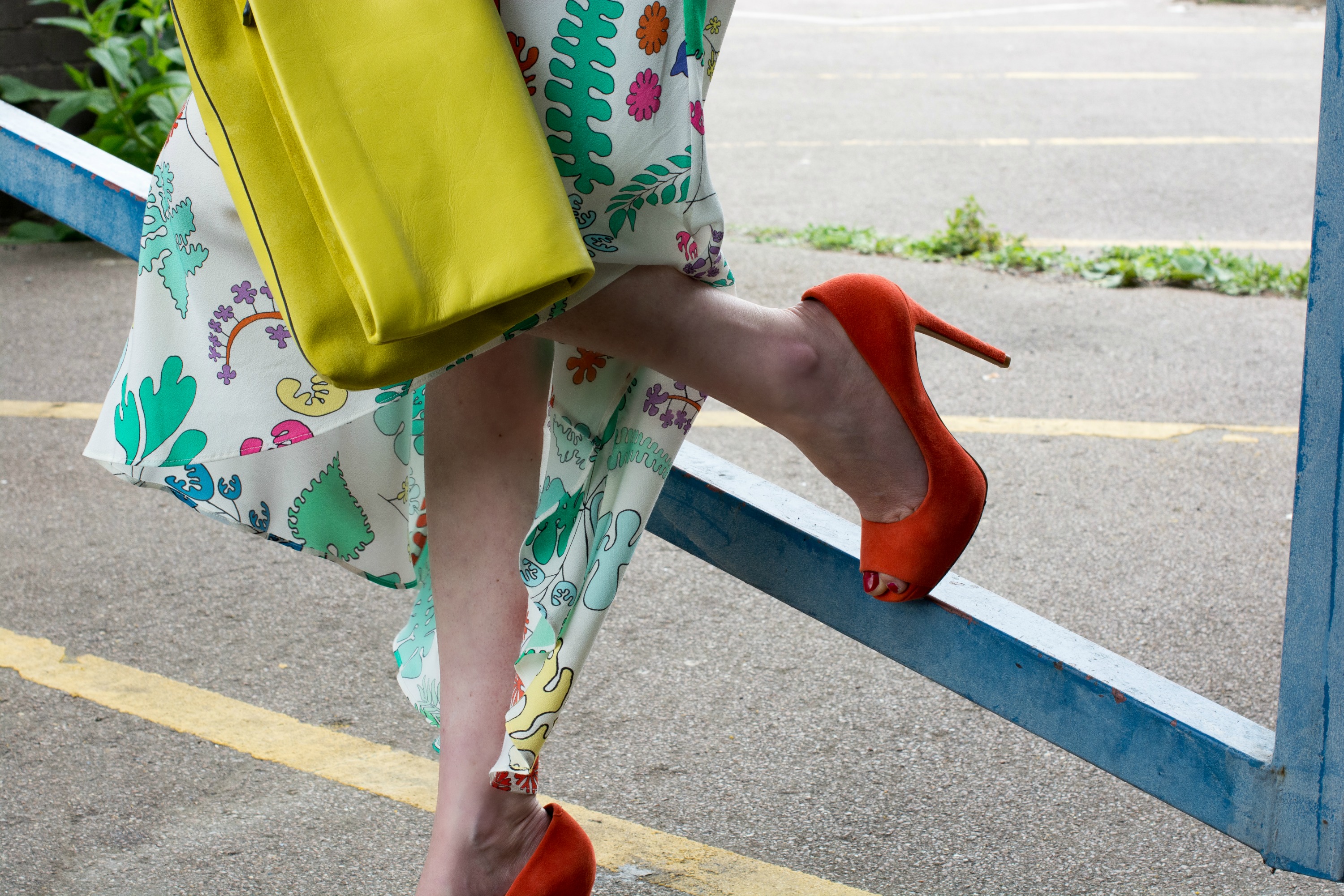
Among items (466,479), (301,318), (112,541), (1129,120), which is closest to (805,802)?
(466,479)

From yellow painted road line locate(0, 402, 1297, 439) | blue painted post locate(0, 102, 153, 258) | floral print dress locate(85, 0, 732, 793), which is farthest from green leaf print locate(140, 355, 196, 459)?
yellow painted road line locate(0, 402, 1297, 439)

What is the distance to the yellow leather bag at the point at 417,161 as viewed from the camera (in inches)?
33.2

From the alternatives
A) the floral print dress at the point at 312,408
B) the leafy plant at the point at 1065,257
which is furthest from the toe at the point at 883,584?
the leafy plant at the point at 1065,257

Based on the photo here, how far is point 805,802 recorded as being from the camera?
1.72 m

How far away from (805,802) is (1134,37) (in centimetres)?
878

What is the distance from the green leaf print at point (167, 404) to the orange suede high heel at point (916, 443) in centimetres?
60

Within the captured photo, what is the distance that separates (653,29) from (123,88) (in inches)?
176

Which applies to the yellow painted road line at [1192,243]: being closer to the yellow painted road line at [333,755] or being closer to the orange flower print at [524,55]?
the yellow painted road line at [333,755]

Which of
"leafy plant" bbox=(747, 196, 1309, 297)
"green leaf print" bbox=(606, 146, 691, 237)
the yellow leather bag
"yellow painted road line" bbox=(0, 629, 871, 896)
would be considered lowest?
"leafy plant" bbox=(747, 196, 1309, 297)

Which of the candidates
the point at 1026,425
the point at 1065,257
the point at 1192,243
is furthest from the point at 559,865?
the point at 1192,243

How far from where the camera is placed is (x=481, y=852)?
1.24 m

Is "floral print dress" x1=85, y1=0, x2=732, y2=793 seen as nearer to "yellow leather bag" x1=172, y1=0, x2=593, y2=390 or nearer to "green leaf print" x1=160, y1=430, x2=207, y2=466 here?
"green leaf print" x1=160, y1=430, x2=207, y2=466

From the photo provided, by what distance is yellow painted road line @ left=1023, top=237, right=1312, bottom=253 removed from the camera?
448 centimetres

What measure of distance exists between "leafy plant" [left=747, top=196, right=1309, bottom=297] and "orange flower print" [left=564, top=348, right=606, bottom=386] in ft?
10.7
